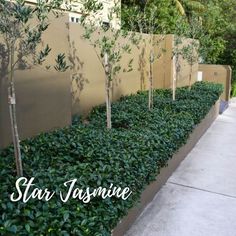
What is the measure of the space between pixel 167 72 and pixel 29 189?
6865 millimetres

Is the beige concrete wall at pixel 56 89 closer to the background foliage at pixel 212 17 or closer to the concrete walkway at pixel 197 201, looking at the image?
the concrete walkway at pixel 197 201

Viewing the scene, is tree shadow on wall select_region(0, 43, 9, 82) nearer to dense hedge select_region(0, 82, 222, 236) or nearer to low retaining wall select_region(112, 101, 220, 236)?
dense hedge select_region(0, 82, 222, 236)

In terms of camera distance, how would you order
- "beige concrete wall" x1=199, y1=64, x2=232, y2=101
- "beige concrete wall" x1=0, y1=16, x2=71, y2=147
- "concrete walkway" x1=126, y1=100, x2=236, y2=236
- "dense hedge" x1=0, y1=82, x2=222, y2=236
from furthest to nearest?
"beige concrete wall" x1=199, y1=64, x2=232, y2=101, "beige concrete wall" x1=0, y1=16, x2=71, y2=147, "concrete walkway" x1=126, y1=100, x2=236, y2=236, "dense hedge" x1=0, y1=82, x2=222, y2=236

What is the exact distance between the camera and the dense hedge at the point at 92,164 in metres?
2.41

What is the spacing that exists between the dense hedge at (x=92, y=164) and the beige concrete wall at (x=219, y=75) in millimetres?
6285

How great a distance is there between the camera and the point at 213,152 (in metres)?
6.05

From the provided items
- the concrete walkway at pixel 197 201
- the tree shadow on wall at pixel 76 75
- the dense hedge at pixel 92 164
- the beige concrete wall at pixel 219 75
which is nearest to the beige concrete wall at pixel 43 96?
the dense hedge at pixel 92 164

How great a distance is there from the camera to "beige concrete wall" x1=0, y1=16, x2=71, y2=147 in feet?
13.1

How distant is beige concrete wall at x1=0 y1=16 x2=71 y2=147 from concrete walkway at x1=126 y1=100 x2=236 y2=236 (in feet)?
6.01

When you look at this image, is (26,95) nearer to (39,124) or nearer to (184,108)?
(39,124)

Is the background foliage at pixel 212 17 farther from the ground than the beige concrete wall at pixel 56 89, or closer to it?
farther from the ground

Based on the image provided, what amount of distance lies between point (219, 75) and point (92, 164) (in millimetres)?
9514

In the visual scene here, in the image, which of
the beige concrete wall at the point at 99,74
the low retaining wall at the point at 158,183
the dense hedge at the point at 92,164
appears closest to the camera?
the dense hedge at the point at 92,164

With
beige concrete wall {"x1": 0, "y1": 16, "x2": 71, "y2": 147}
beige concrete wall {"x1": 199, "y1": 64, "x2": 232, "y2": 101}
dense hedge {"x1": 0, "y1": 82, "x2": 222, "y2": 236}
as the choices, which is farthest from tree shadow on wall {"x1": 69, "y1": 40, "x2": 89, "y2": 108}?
beige concrete wall {"x1": 199, "y1": 64, "x2": 232, "y2": 101}
